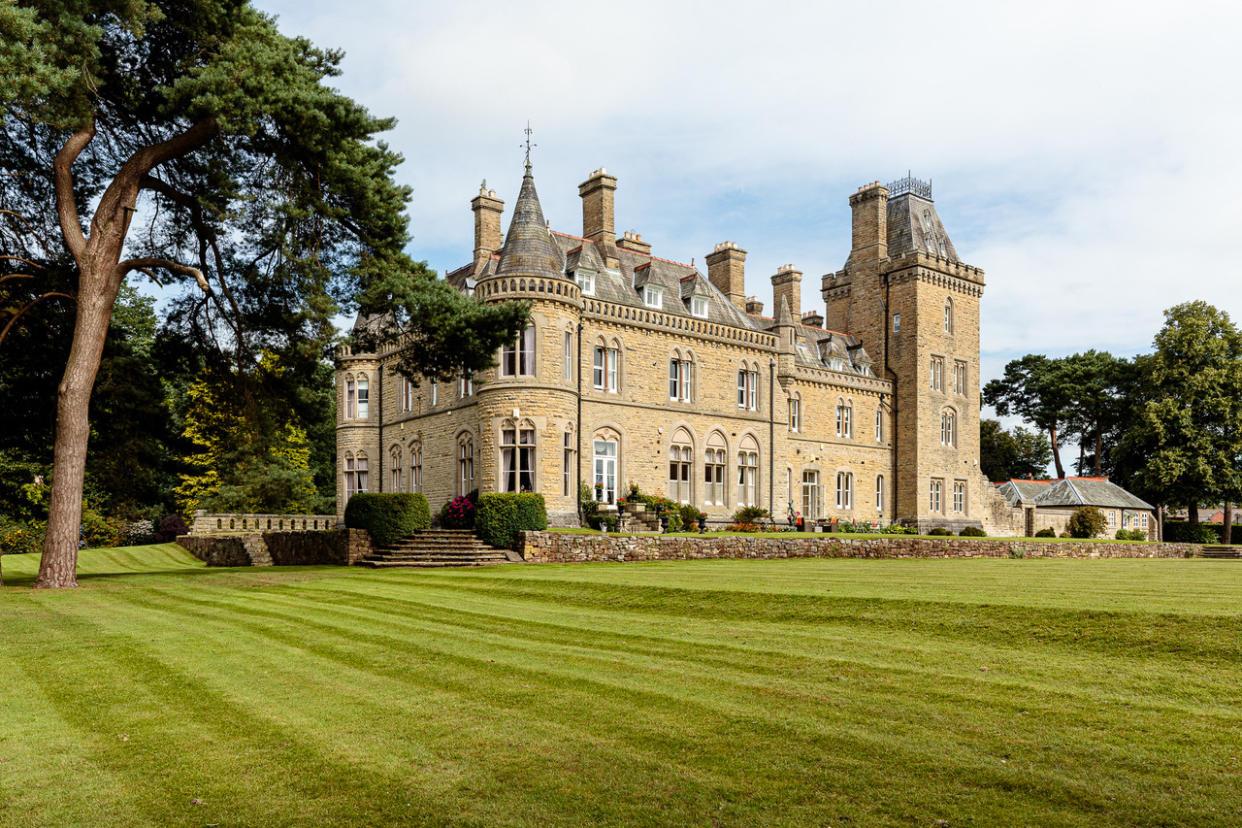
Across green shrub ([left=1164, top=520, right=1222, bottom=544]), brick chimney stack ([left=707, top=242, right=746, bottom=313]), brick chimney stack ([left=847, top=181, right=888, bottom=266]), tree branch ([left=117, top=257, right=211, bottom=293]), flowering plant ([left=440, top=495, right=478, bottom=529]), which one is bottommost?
green shrub ([left=1164, top=520, right=1222, bottom=544])

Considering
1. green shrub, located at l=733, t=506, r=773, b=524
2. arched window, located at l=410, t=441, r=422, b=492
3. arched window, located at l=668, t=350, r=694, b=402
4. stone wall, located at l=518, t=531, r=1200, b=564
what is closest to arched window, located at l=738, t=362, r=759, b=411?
arched window, located at l=668, t=350, r=694, b=402

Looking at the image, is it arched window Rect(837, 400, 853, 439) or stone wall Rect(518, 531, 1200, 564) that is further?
arched window Rect(837, 400, 853, 439)

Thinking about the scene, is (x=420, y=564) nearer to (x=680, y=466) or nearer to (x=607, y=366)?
(x=607, y=366)

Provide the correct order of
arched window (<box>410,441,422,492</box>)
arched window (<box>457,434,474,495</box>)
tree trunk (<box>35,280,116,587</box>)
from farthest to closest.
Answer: arched window (<box>410,441,422,492</box>), arched window (<box>457,434,474,495</box>), tree trunk (<box>35,280,116,587</box>)

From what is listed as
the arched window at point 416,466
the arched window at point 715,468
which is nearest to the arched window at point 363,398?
the arched window at point 416,466

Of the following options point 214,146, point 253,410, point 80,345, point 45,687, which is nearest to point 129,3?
point 214,146

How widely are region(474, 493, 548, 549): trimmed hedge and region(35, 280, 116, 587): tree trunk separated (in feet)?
33.6

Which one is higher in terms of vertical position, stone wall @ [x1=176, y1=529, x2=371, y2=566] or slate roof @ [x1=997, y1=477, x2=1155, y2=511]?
slate roof @ [x1=997, y1=477, x2=1155, y2=511]

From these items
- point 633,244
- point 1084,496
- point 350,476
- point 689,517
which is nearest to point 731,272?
point 633,244

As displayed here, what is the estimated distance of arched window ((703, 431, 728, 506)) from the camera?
3752 cm

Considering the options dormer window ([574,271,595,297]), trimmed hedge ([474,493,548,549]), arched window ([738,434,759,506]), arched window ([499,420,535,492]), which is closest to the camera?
trimmed hedge ([474,493,548,549])

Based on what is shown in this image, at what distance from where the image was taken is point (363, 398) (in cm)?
4100

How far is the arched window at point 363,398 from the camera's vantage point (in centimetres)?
4081

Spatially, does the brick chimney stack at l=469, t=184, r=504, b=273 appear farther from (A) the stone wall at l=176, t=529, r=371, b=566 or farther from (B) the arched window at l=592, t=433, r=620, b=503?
(A) the stone wall at l=176, t=529, r=371, b=566
